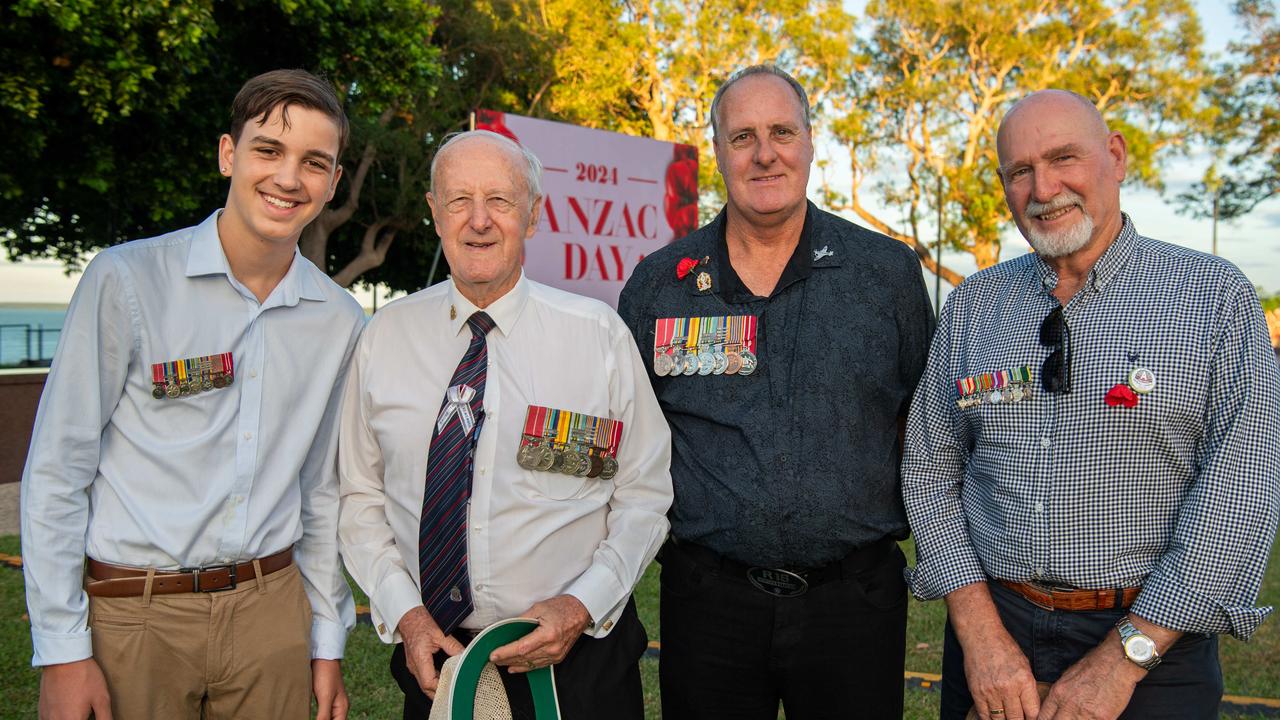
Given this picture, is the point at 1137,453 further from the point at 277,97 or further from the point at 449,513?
the point at 277,97

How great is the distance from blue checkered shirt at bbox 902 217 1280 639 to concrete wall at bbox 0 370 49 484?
11.0 metres

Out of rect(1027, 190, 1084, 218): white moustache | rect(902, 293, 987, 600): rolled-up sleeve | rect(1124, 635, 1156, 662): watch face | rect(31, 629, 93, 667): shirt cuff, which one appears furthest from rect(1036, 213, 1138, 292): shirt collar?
rect(31, 629, 93, 667): shirt cuff

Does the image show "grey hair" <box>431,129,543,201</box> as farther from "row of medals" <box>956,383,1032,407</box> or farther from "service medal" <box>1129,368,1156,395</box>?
"service medal" <box>1129,368,1156,395</box>

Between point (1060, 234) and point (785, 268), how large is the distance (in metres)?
0.74

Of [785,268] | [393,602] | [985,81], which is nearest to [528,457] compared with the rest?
[393,602]

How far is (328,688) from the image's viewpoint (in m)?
2.36

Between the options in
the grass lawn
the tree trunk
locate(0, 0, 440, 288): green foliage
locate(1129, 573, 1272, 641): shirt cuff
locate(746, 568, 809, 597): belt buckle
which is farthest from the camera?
the tree trunk

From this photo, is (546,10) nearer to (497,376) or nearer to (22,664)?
(22,664)

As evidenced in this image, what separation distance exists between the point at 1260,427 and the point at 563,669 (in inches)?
64.0

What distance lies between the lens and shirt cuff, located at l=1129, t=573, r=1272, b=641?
1917mm

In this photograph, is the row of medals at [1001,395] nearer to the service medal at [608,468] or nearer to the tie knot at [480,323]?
the service medal at [608,468]

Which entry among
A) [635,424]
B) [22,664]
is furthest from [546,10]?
[635,424]

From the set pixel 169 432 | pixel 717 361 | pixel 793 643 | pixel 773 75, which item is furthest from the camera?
pixel 773 75

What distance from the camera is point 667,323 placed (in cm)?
272
